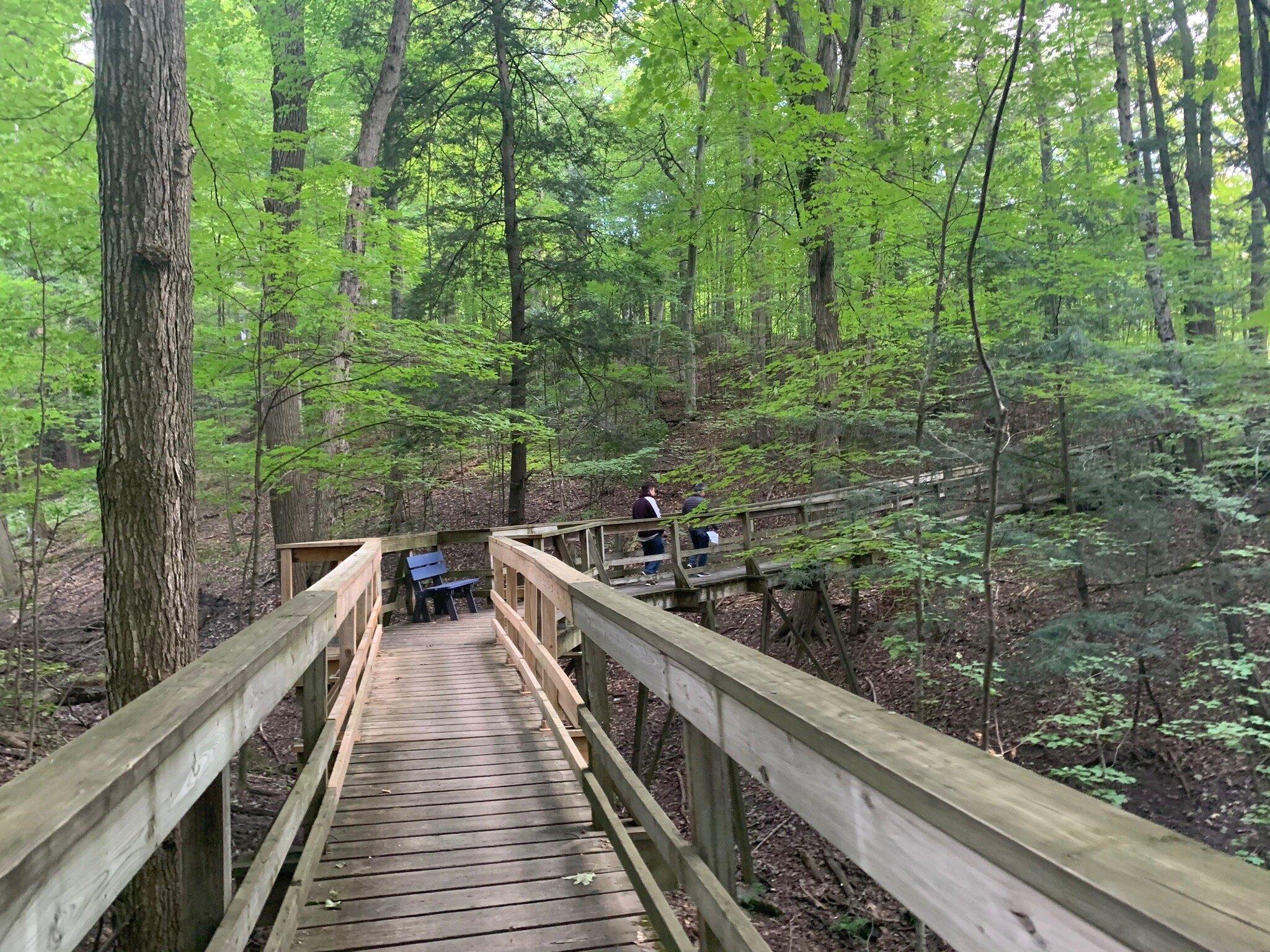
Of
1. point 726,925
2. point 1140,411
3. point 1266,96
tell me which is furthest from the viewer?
point 1140,411

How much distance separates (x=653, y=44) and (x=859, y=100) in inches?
468

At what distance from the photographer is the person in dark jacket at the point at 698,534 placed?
36.0ft

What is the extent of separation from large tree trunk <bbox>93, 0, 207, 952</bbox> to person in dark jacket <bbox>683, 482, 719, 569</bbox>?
6.48 m

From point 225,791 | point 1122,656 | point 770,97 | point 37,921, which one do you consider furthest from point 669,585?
point 37,921

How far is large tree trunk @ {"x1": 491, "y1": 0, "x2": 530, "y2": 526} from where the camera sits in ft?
43.7

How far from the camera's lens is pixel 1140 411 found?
7773mm

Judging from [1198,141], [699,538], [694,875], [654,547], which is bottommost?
[694,875]

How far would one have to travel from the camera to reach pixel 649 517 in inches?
463

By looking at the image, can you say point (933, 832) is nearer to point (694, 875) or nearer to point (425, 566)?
point (694, 875)

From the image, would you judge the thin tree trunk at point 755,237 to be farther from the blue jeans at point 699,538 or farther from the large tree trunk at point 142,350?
the large tree trunk at point 142,350

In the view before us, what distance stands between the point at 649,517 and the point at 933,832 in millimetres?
10744

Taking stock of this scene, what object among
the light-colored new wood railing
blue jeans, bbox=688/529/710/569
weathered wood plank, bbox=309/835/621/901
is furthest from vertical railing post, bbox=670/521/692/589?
the light-colored new wood railing

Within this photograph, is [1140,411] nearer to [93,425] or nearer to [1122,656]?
[1122,656]

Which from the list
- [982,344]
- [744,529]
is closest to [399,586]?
[744,529]
